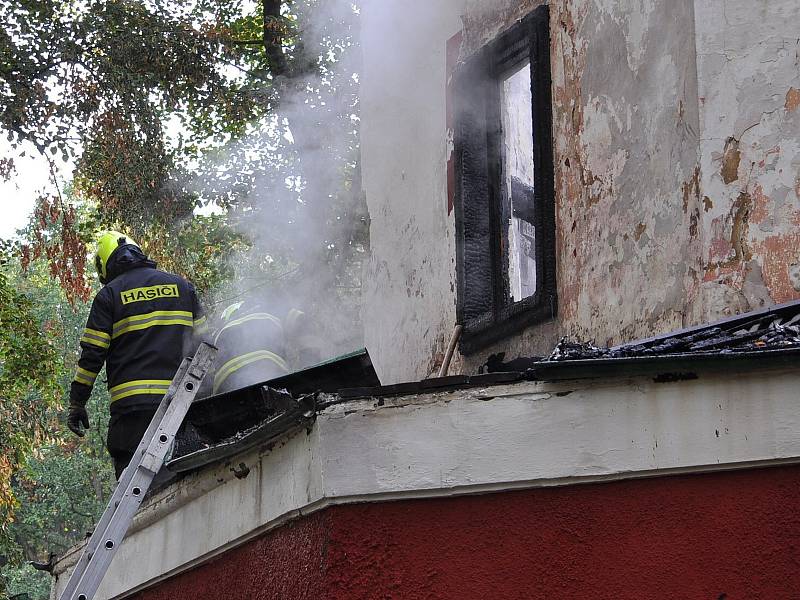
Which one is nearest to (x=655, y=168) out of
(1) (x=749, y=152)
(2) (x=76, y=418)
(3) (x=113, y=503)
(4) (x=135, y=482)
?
(1) (x=749, y=152)

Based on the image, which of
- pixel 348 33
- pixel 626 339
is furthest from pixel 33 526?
pixel 626 339

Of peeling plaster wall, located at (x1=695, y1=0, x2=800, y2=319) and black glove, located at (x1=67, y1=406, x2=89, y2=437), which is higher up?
peeling plaster wall, located at (x1=695, y1=0, x2=800, y2=319)

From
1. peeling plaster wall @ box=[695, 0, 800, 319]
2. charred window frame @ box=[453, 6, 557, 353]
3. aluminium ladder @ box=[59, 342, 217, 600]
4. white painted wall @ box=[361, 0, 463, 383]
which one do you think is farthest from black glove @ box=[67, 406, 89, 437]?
peeling plaster wall @ box=[695, 0, 800, 319]

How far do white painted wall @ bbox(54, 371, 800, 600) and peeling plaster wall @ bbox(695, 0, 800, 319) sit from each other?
4.12 ft

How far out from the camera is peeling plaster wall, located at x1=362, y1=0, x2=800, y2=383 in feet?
18.5

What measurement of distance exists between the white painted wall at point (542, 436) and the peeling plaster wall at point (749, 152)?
1.26 metres

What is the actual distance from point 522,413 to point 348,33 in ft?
53.2

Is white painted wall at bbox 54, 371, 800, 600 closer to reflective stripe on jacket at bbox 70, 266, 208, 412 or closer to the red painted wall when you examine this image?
the red painted wall

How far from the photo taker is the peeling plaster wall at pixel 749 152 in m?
5.52

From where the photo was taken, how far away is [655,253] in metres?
6.13

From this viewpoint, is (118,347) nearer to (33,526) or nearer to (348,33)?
(348,33)

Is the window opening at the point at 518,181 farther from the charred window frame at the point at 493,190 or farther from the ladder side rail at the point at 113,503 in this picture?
the ladder side rail at the point at 113,503

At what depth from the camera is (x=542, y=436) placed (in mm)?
4402

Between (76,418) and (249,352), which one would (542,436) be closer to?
(249,352)
